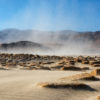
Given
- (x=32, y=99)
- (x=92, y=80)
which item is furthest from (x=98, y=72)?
(x=32, y=99)

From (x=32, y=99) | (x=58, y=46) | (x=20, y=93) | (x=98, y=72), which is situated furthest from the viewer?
(x=58, y=46)

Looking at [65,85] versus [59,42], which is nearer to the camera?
[65,85]

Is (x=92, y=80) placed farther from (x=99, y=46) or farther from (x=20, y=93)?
(x=99, y=46)

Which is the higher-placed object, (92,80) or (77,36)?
(77,36)

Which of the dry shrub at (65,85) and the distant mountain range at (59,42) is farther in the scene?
the distant mountain range at (59,42)

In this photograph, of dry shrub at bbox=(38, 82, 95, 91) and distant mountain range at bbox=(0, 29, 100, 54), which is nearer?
dry shrub at bbox=(38, 82, 95, 91)

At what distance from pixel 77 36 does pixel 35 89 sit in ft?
404

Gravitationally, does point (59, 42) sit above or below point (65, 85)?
above

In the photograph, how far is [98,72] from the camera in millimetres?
9680

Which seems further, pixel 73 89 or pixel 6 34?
pixel 6 34

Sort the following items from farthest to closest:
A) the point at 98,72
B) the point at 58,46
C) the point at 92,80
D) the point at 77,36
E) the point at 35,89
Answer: the point at 77,36
the point at 58,46
the point at 98,72
the point at 92,80
the point at 35,89

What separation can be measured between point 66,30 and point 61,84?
146 meters

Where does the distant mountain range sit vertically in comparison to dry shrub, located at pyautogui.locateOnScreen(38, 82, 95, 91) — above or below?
above

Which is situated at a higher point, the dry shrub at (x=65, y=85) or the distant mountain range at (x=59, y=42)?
the distant mountain range at (x=59, y=42)
